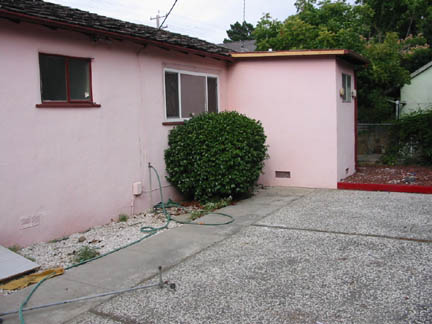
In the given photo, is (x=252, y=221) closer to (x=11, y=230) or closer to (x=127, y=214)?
(x=127, y=214)

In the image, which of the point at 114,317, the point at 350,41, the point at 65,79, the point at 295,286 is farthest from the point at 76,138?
the point at 350,41

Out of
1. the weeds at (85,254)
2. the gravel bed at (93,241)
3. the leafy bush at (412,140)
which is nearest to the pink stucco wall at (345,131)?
the leafy bush at (412,140)

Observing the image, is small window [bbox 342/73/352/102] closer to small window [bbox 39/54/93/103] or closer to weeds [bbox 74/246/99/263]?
small window [bbox 39/54/93/103]

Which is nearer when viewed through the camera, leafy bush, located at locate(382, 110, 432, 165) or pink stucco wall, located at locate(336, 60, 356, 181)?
pink stucco wall, located at locate(336, 60, 356, 181)

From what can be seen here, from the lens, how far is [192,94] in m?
9.68

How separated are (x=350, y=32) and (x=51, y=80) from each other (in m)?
14.1

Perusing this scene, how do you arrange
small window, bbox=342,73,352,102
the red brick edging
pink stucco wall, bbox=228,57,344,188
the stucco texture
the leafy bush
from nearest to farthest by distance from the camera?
the stucco texture, the red brick edging, pink stucco wall, bbox=228,57,344,188, small window, bbox=342,73,352,102, the leafy bush

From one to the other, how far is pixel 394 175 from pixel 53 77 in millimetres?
8639

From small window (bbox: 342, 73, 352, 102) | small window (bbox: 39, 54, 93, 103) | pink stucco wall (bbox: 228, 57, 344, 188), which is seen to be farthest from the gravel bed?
small window (bbox: 342, 73, 352, 102)

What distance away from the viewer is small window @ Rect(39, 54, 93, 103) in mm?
6379

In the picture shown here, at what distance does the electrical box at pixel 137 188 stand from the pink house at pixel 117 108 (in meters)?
0.03

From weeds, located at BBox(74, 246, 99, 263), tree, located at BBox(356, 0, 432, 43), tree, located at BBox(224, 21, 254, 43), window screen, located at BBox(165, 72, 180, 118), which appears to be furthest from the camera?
tree, located at BBox(224, 21, 254, 43)

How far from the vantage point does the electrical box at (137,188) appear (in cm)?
801

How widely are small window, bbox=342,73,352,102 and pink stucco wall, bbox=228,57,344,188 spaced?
40.2 inches
